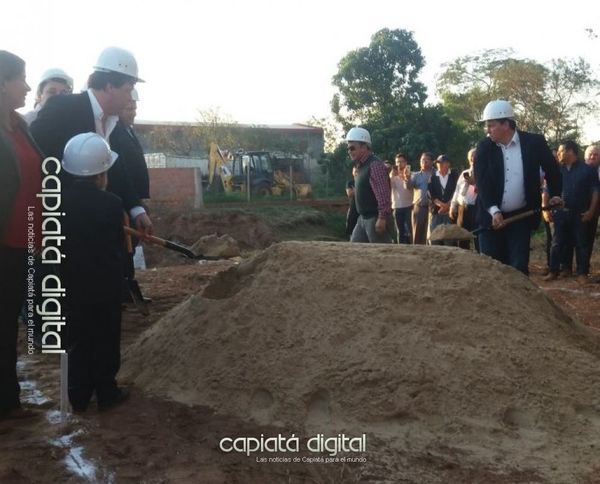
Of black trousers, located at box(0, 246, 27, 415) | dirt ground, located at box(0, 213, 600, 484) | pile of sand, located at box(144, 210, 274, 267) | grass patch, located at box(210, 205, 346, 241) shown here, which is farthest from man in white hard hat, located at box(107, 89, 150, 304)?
grass patch, located at box(210, 205, 346, 241)

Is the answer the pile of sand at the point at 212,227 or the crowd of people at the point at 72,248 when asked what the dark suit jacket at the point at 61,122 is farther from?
the pile of sand at the point at 212,227

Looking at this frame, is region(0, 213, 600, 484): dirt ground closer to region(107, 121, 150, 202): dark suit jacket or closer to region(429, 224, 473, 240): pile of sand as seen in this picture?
region(107, 121, 150, 202): dark suit jacket

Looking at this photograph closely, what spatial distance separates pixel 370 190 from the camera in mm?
5789

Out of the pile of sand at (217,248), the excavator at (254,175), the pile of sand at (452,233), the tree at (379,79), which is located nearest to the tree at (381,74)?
the tree at (379,79)

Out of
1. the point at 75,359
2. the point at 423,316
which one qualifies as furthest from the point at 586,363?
the point at 75,359

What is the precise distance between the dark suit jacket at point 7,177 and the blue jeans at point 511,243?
3100mm

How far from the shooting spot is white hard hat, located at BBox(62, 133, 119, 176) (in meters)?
3.40

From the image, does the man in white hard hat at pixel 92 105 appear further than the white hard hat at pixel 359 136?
No

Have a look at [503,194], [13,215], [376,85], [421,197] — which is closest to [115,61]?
[13,215]

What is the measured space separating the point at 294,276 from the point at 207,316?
554 millimetres

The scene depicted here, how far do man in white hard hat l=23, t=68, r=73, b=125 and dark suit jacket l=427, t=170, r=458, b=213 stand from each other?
16.5ft

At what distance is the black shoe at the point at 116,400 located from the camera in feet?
11.2

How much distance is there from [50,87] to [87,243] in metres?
2.34

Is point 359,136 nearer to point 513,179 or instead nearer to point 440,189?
point 513,179
